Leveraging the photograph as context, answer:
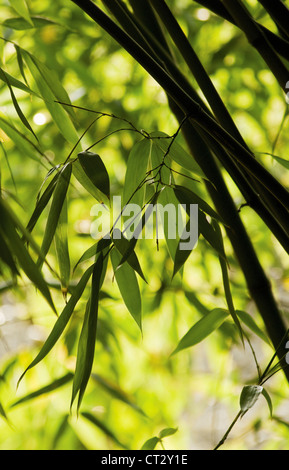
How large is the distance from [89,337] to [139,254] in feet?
2.13

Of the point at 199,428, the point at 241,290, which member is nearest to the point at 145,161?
the point at 241,290

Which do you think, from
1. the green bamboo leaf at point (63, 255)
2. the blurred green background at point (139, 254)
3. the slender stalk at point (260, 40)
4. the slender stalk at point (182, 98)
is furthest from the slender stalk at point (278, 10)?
A: the blurred green background at point (139, 254)

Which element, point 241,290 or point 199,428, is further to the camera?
point 199,428

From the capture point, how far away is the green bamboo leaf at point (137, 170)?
0.38 m

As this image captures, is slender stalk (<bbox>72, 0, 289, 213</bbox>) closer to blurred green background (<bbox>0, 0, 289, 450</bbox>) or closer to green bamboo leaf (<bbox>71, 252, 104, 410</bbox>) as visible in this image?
green bamboo leaf (<bbox>71, 252, 104, 410</bbox>)

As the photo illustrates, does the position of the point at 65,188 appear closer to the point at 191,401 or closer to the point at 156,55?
the point at 156,55

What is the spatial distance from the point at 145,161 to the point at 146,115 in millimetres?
645

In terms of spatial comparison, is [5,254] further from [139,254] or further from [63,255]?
[139,254]

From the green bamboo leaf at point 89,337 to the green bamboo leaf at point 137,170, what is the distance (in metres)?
0.06

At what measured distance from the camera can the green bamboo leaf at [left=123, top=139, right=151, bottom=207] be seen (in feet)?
1.25

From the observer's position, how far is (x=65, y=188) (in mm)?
332

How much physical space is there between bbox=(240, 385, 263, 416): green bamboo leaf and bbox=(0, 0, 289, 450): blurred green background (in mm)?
407

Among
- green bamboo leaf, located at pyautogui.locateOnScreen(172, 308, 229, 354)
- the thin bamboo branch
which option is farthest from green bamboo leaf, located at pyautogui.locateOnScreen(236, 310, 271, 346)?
the thin bamboo branch

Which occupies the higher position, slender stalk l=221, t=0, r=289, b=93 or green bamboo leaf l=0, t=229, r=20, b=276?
slender stalk l=221, t=0, r=289, b=93
